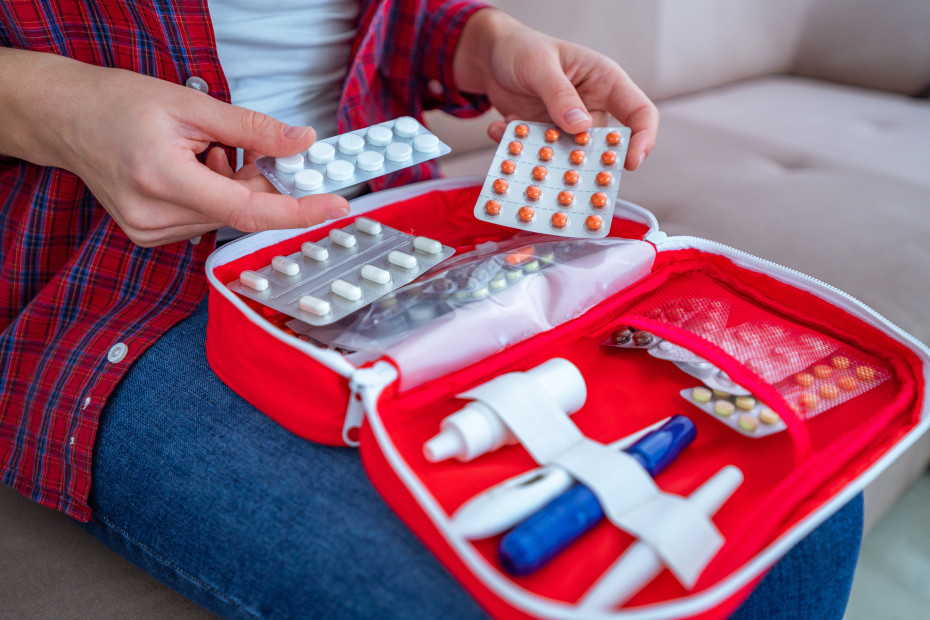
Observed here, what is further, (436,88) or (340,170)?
(436,88)

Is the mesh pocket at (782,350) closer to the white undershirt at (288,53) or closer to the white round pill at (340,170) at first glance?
the white round pill at (340,170)

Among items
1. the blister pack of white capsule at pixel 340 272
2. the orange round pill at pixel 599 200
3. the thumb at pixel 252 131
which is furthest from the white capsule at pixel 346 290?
the orange round pill at pixel 599 200

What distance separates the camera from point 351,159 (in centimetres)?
52

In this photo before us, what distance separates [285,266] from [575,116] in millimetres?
277

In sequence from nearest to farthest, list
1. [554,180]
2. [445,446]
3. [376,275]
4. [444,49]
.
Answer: [445,446], [376,275], [554,180], [444,49]

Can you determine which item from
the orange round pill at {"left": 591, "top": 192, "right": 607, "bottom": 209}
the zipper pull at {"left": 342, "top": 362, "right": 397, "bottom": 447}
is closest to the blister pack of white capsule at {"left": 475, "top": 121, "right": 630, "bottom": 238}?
the orange round pill at {"left": 591, "top": 192, "right": 607, "bottom": 209}

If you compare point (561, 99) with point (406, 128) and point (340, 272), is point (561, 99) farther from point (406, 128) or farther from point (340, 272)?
point (340, 272)

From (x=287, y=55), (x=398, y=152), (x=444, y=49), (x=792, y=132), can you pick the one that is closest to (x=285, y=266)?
(x=398, y=152)

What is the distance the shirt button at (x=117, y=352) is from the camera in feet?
1.57

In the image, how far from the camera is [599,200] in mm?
525

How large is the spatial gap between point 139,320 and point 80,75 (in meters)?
0.18

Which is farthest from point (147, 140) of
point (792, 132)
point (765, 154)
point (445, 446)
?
point (792, 132)

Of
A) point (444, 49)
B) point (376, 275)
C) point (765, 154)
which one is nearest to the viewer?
point (376, 275)

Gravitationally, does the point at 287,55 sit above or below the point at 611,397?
above
